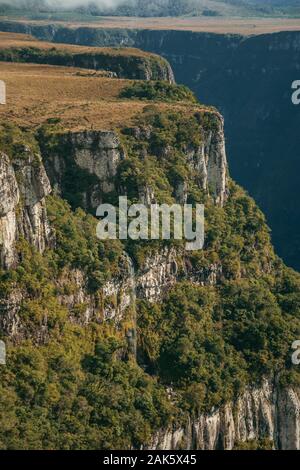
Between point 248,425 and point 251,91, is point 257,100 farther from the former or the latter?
point 248,425

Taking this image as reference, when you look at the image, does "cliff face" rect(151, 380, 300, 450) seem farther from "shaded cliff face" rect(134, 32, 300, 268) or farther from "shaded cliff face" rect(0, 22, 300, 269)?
"shaded cliff face" rect(134, 32, 300, 268)

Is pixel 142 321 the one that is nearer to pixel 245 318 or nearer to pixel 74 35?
pixel 245 318

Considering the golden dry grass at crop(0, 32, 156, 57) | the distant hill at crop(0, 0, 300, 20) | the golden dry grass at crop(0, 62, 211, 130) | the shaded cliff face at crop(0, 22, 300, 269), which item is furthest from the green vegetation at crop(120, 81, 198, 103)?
the distant hill at crop(0, 0, 300, 20)

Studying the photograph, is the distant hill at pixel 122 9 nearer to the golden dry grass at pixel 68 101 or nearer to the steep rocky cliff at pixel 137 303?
the golden dry grass at pixel 68 101

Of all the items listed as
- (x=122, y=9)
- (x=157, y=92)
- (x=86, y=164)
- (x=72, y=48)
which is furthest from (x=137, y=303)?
(x=122, y=9)
